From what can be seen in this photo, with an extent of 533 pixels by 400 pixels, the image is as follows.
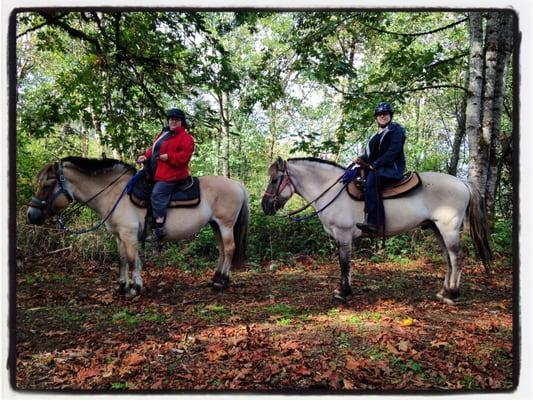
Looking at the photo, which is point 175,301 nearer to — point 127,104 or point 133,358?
point 133,358

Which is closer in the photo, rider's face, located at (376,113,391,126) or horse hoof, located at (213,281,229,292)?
rider's face, located at (376,113,391,126)

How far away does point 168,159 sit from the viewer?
14.3 ft

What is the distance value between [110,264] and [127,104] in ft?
10.6

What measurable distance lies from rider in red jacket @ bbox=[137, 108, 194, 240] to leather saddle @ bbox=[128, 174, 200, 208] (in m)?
0.09

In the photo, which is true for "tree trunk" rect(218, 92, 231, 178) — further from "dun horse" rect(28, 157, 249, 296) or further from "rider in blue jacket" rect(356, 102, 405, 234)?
"rider in blue jacket" rect(356, 102, 405, 234)

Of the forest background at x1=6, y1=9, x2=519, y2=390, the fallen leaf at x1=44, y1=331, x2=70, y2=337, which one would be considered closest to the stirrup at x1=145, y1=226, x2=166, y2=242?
the forest background at x1=6, y1=9, x2=519, y2=390

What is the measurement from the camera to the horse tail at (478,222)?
4426mm

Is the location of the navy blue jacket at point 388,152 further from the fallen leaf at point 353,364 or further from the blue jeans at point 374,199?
the fallen leaf at point 353,364

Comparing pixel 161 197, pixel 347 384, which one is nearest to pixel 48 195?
pixel 161 197

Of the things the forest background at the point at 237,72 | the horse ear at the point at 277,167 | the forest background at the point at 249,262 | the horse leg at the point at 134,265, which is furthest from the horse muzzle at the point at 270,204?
the horse leg at the point at 134,265

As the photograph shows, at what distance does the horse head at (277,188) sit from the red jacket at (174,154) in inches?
42.1

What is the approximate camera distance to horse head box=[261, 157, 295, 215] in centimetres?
460

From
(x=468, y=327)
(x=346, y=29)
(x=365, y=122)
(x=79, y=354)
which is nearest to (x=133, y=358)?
(x=79, y=354)

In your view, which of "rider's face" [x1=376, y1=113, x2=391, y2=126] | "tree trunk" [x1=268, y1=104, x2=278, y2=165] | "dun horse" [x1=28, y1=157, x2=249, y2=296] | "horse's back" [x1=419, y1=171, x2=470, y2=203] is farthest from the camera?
"tree trunk" [x1=268, y1=104, x2=278, y2=165]
